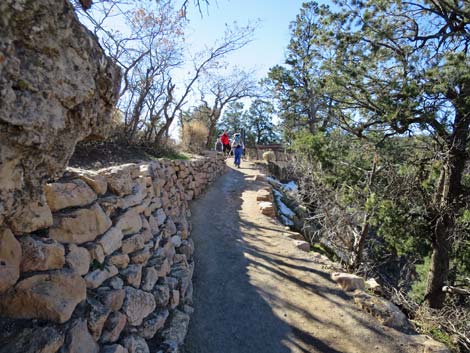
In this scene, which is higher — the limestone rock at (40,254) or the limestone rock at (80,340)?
the limestone rock at (40,254)

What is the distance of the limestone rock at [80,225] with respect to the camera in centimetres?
235

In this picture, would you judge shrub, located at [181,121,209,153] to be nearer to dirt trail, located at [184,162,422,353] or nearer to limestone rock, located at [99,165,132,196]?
dirt trail, located at [184,162,422,353]

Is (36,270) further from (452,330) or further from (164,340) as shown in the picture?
(452,330)

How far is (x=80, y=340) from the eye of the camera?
2.05 meters

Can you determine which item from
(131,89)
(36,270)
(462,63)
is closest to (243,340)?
(36,270)

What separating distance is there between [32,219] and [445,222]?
809 cm

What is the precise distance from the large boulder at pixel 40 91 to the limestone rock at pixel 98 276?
3.39 ft

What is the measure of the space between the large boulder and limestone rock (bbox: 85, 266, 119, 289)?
1033mm

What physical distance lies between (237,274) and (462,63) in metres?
4.88

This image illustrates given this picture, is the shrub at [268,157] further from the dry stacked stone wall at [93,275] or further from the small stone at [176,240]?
the dry stacked stone wall at [93,275]

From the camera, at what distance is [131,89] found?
33.8 feet

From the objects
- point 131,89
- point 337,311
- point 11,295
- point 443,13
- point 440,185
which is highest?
point 443,13

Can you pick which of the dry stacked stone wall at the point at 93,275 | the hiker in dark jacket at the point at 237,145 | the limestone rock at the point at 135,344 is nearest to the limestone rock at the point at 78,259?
the dry stacked stone wall at the point at 93,275

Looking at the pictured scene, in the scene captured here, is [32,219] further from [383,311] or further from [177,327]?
[383,311]
